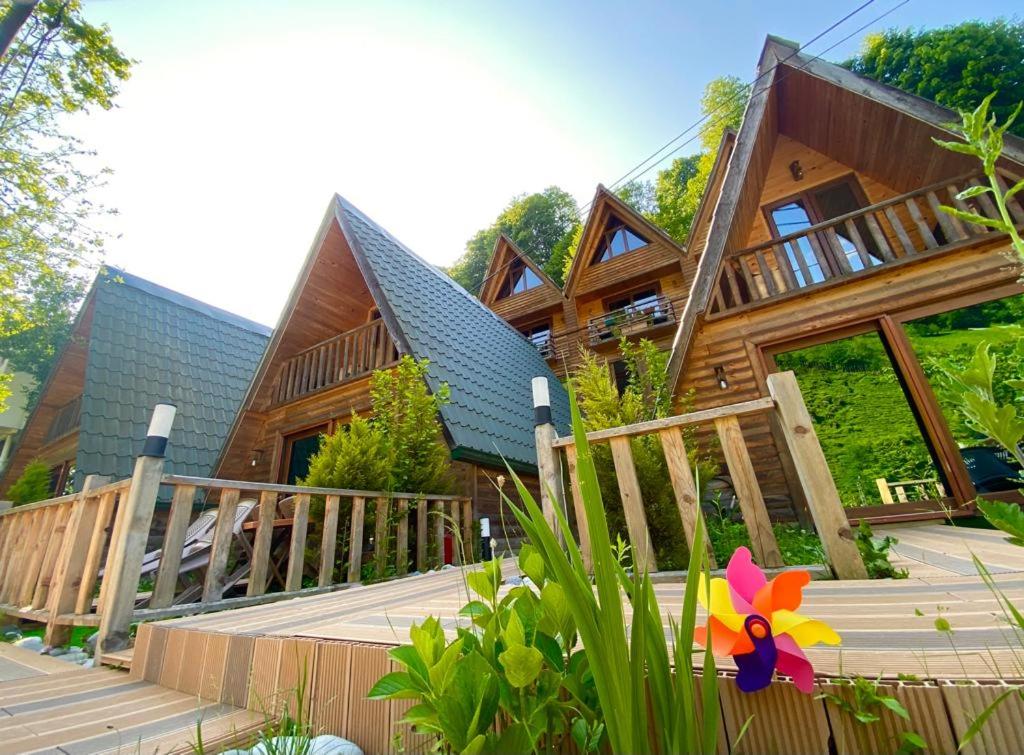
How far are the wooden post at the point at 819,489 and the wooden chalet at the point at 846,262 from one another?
2742 millimetres

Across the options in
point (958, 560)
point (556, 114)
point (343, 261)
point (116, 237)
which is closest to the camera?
point (958, 560)

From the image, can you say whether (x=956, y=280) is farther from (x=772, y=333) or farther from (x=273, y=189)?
(x=273, y=189)

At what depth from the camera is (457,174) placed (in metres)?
12.3

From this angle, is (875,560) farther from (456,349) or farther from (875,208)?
(456,349)

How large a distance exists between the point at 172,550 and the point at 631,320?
10.6m

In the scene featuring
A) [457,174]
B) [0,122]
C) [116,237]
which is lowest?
[116,237]

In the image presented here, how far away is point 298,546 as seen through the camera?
3.40 m

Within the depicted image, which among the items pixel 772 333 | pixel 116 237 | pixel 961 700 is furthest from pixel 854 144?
pixel 116 237

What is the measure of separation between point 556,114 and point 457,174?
3884 mm

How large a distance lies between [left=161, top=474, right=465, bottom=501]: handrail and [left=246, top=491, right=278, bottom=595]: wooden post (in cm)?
11

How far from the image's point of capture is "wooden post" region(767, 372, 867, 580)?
5.34 feet

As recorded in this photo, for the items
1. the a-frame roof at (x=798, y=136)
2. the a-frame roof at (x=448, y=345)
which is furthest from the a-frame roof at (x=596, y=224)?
the a-frame roof at (x=798, y=136)

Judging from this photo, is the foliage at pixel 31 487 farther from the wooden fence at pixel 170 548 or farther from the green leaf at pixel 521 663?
the green leaf at pixel 521 663

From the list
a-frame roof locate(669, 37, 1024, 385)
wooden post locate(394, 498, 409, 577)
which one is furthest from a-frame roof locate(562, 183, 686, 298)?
wooden post locate(394, 498, 409, 577)
